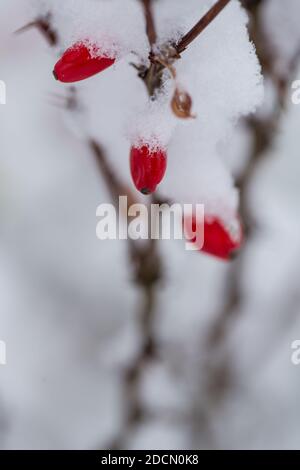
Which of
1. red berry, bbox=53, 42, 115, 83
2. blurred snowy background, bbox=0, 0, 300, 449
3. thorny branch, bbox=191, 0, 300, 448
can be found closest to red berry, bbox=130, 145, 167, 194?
red berry, bbox=53, 42, 115, 83

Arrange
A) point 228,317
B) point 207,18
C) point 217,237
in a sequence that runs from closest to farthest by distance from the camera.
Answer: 1. point 207,18
2. point 217,237
3. point 228,317

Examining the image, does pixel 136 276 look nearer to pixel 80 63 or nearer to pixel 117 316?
pixel 117 316

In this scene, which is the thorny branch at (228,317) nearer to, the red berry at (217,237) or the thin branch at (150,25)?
the red berry at (217,237)

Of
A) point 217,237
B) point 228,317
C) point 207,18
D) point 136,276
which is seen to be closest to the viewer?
point 207,18

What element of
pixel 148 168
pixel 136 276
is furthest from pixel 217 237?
pixel 136 276

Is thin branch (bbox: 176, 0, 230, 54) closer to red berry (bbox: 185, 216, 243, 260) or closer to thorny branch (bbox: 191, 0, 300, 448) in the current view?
red berry (bbox: 185, 216, 243, 260)

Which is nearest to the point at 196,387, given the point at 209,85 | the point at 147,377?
the point at 147,377
